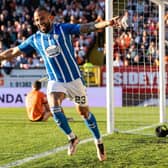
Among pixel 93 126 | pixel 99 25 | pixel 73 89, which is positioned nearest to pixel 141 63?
pixel 93 126

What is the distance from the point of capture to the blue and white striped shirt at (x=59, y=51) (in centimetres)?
766

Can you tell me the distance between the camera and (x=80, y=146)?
29.0 ft

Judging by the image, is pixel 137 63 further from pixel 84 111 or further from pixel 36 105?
pixel 84 111

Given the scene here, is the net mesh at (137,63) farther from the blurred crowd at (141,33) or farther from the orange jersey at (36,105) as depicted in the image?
the orange jersey at (36,105)

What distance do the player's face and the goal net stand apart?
320 centimetres

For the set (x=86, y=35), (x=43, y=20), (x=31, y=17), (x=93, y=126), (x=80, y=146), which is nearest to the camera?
(x=43, y=20)

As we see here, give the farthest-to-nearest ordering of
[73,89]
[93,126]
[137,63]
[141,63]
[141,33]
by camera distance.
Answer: [137,63]
[141,63]
[141,33]
[93,126]
[73,89]

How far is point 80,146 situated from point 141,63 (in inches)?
302

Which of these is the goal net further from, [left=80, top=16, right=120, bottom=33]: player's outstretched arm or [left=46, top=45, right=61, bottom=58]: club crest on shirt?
[left=80, top=16, right=120, bottom=33]: player's outstretched arm

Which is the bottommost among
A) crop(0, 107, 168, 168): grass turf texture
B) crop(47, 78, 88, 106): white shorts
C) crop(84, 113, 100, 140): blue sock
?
crop(0, 107, 168, 168): grass turf texture

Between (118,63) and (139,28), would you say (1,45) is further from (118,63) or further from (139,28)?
(139,28)

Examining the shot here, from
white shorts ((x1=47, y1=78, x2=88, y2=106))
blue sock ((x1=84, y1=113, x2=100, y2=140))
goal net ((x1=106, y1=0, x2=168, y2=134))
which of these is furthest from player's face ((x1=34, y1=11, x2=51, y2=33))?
goal net ((x1=106, y1=0, x2=168, y2=134))

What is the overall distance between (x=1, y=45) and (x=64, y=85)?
16802 mm

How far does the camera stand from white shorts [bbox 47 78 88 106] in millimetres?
7824
